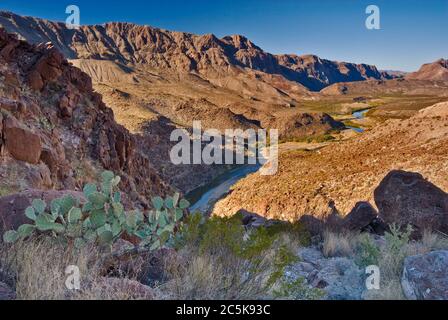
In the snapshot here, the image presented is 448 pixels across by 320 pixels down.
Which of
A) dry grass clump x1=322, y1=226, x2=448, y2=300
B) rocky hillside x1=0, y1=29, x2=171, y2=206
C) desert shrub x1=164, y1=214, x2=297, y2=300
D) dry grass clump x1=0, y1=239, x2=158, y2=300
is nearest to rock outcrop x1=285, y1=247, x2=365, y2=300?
dry grass clump x1=322, y1=226, x2=448, y2=300

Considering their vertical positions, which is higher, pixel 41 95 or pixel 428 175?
pixel 41 95

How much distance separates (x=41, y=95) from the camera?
2044 centimetres

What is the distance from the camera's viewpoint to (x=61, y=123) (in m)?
20.5

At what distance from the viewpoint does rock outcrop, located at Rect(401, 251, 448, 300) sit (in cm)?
412

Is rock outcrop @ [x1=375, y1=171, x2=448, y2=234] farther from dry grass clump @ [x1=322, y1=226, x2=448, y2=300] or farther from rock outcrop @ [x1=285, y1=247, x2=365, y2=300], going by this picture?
rock outcrop @ [x1=285, y1=247, x2=365, y2=300]

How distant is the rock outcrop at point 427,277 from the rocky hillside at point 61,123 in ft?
33.8

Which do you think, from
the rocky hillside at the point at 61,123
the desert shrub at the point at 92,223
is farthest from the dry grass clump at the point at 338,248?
the rocky hillside at the point at 61,123

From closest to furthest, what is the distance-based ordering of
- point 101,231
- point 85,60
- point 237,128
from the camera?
point 101,231 → point 237,128 → point 85,60

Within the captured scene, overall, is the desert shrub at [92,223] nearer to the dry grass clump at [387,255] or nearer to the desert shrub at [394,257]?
the dry grass clump at [387,255]

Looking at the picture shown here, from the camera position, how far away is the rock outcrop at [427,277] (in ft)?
13.5

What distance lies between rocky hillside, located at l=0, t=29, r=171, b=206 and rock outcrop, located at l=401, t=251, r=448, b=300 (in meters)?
10.3

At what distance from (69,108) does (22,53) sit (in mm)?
4289

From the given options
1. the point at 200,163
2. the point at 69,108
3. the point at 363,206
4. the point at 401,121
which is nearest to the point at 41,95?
the point at 69,108
